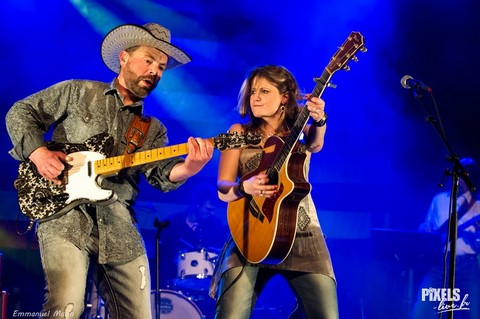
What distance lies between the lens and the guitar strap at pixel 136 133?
170 inches

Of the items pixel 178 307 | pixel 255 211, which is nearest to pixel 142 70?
pixel 255 211

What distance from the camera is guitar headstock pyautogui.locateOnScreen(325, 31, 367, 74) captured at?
14.5 ft

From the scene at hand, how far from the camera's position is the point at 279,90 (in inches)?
185

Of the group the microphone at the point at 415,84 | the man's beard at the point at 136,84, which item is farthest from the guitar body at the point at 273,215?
the microphone at the point at 415,84

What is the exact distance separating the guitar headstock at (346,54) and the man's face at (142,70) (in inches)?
46.5

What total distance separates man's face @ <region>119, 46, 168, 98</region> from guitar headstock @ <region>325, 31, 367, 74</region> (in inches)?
46.5

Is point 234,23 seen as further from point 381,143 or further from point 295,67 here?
point 381,143

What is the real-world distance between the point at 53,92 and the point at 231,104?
6305 mm

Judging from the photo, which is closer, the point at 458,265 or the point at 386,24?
the point at 458,265

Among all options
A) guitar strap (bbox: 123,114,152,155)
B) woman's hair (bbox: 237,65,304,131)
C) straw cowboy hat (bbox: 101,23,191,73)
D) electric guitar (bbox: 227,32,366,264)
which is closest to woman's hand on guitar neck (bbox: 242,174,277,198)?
electric guitar (bbox: 227,32,366,264)

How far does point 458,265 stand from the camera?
27.9 ft

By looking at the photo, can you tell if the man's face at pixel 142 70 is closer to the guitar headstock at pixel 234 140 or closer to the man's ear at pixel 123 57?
the man's ear at pixel 123 57

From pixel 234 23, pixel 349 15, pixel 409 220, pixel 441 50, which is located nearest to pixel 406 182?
pixel 409 220

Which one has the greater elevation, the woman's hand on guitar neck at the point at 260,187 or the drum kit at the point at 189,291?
the drum kit at the point at 189,291
